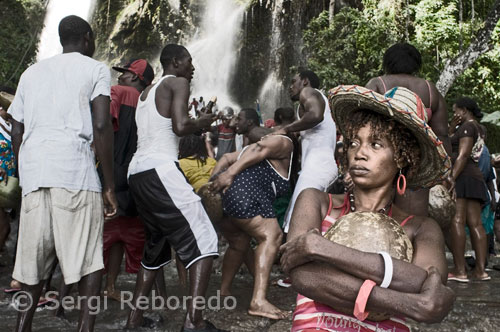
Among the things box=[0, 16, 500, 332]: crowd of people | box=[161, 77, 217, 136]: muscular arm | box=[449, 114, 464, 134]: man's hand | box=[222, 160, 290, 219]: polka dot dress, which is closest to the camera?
box=[0, 16, 500, 332]: crowd of people

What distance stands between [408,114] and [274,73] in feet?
72.3

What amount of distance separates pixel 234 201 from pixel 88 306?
1.63 meters

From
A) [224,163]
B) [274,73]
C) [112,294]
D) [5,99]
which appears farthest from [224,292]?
[274,73]

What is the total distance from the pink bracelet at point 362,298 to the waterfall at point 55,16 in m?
28.3

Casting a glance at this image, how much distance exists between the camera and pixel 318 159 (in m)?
4.95

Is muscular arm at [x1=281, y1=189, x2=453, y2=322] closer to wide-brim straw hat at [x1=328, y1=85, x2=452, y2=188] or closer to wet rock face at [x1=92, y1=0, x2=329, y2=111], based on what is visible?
wide-brim straw hat at [x1=328, y1=85, x2=452, y2=188]

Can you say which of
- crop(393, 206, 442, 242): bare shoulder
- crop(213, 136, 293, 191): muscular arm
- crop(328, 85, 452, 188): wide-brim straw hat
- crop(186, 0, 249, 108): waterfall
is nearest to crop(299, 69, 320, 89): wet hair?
crop(213, 136, 293, 191): muscular arm

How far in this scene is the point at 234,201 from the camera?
450cm

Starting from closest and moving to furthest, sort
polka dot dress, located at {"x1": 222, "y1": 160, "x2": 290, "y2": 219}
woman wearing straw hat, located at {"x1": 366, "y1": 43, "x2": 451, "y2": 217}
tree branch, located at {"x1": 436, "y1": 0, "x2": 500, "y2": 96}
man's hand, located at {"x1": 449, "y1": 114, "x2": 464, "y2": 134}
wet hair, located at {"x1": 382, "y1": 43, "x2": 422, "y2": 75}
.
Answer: woman wearing straw hat, located at {"x1": 366, "y1": 43, "x2": 451, "y2": 217}, wet hair, located at {"x1": 382, "y1": 43, "x2": 422, "y2": 75}, polka dot dress, located at {"x1": 222, "y1": 160, "x2": 290, "y2": 219}, man's hand, located at {"x1": 449, "y1": 114, "x2": 464, "y2": 134}, tree branch, located at {"x1": 436, "y1": 0, "x2": 500, "y2": 96}

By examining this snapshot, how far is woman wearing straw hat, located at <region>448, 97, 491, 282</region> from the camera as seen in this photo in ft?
19.7

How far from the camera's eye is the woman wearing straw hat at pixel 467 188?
6004 millimetres

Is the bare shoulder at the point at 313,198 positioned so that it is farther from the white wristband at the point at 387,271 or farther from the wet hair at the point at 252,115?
the wet hair at the point at 252,115

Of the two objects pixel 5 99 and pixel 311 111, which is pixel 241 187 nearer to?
pixel 311 111

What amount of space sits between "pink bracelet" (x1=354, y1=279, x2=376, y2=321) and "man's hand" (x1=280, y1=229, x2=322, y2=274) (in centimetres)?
19
